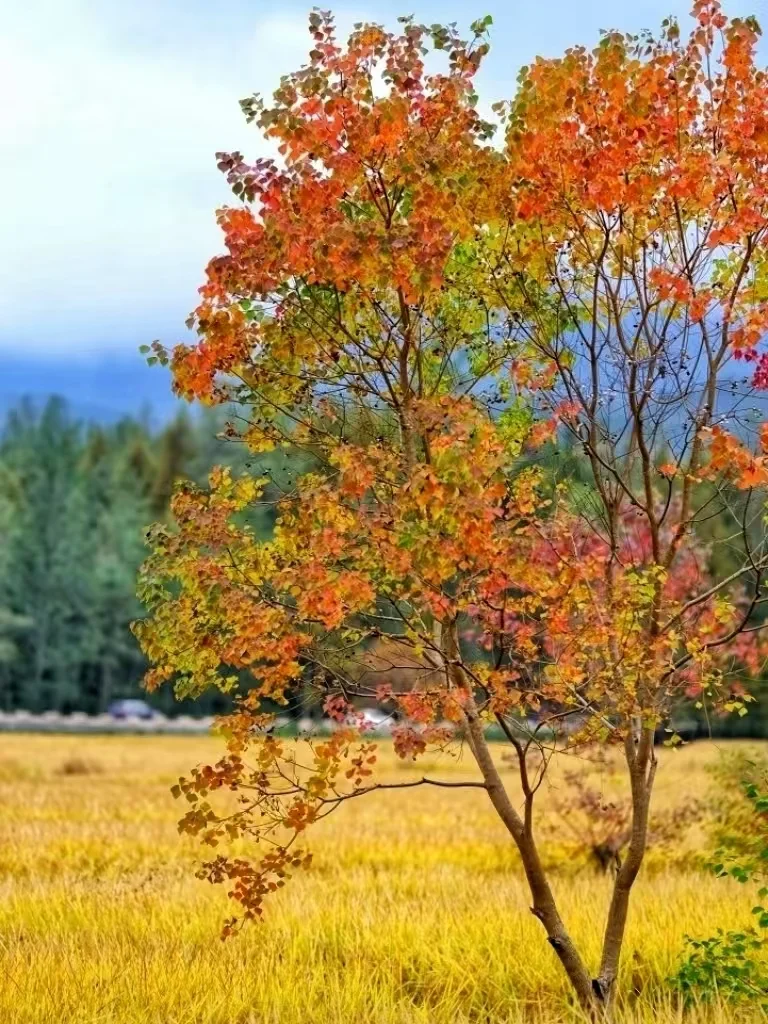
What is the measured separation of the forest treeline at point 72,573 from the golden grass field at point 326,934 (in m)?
38.0

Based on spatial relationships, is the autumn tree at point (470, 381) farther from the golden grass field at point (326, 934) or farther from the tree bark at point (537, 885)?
the golden grass field at point (326, 934)

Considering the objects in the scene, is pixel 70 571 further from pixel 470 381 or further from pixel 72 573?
pixel 470 381

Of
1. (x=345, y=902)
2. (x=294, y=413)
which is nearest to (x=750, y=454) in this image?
(x=294, y=413)

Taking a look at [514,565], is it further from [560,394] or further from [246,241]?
[246,241]

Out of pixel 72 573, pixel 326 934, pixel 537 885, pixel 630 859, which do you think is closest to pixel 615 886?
pixel 630 859

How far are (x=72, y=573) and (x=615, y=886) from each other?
52.0m

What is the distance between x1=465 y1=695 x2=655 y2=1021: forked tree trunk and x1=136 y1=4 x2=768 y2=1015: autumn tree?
0.02 m

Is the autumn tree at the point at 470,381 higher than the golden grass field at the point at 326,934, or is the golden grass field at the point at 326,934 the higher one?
the autumn tree at the point at 470,381

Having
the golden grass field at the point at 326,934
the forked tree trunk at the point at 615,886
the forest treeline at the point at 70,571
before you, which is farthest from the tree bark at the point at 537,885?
the forest treeline at the point at 70,571

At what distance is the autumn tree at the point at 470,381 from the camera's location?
6.11m

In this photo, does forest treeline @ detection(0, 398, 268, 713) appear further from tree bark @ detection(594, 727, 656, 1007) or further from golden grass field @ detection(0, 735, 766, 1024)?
tree bark @ detection(594, 727, 656, 1007)

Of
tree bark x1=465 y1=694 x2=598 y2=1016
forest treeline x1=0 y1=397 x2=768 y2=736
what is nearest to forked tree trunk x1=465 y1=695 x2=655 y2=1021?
tree bark x1=465 y1=694 x2=598 y2=1016

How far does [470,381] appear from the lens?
7074 millimetres

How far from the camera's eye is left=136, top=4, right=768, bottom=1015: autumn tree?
240 inches
